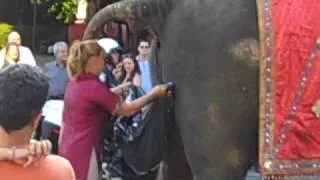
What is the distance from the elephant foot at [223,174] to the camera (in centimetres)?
400

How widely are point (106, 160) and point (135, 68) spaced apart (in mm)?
2088

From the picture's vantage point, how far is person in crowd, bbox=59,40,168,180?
170 inches

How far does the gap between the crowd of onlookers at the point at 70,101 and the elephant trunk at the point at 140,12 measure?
0.19 m

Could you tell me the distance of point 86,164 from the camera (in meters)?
4.39

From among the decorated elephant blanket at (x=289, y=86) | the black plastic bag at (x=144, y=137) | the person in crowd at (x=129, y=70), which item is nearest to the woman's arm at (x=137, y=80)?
the person in crowd at (x=129, y=70)

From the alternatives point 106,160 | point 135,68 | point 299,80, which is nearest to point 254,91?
point 299,80

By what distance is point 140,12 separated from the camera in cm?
416

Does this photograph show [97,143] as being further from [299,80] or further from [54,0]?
[54,0]

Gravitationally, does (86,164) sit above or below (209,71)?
below

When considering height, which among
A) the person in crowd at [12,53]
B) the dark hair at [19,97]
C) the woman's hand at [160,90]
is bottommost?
the person in crowd at [12,53]

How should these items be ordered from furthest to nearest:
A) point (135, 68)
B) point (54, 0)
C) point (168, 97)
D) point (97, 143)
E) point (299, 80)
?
1. point (54, 0)
2. point (135, 68)
3. point (97, 143)
4. point (168, 97)
5. point (299, 80)

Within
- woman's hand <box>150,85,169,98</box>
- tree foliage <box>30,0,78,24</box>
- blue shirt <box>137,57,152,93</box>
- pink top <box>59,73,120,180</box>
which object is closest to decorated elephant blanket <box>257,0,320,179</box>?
woman's hand <box>150,85,169,98</box>

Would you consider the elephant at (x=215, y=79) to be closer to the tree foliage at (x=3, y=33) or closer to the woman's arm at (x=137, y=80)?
the woman's arm at (x=137, y=80)

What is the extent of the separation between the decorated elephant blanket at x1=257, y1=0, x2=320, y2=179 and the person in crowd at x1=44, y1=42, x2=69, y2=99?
119 inches
